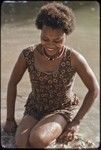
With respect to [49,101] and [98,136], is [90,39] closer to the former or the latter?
[98,136]

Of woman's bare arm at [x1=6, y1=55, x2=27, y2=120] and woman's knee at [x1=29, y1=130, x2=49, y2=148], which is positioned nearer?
woman's knee at [x1=29, y1=130, x2=49, y2=148]

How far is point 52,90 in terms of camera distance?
353cm

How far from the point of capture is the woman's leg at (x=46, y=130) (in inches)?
126

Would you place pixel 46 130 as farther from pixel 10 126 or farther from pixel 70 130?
pixel 10 126

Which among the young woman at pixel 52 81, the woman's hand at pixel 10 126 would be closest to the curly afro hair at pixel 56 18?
the young woman at pixel 52 81

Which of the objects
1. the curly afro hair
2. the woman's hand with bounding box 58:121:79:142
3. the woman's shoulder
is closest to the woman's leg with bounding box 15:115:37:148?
the woman's hand with bounding box 58:121:79:142

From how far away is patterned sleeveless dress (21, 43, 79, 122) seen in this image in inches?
137

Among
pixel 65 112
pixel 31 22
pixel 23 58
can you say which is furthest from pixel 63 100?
pixel 31 22

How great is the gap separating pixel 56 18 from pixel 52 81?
47cm

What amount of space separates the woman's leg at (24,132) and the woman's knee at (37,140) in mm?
58

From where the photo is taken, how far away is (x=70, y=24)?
343 centimetres

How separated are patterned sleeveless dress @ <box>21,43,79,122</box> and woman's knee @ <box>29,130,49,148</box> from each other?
32cm

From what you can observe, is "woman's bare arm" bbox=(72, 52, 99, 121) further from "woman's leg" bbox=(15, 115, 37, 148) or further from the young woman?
"woman's leg" bbox=(15, 115, 37, 148)

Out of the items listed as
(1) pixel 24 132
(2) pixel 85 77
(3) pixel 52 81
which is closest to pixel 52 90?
(3) pixel 52 81
